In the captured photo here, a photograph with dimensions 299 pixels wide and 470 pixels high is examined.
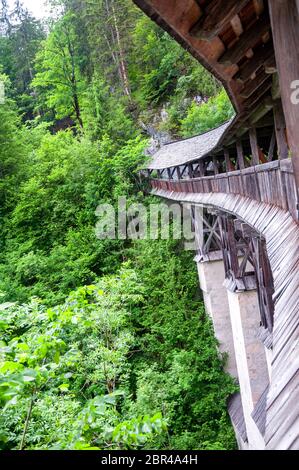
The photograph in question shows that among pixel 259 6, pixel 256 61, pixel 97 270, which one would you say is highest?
pixel 259 6

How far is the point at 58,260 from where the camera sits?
17328 mm

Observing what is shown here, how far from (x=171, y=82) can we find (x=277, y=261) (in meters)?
35.8

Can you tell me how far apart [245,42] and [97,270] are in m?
14.8

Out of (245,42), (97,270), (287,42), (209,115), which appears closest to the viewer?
(287,42)

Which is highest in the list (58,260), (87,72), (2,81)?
(87,72)

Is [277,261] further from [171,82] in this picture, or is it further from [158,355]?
[171,82]

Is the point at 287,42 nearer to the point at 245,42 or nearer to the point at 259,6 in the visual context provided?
the point at 259,6

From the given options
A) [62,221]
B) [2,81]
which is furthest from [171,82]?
[62,221]

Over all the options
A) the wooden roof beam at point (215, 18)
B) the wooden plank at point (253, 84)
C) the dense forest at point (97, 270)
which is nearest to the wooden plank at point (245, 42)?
the wooden roof beam at point (215, 18)

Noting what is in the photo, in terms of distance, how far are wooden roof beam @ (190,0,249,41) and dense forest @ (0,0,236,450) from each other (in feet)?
9.93

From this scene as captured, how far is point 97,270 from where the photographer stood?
17906 millimetres

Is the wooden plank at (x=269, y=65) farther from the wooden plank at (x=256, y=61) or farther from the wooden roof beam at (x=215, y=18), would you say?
the wooden roof beam at (x=215, y=18)

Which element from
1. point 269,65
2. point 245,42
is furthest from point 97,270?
point 245,42

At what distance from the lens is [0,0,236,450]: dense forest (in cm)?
486
